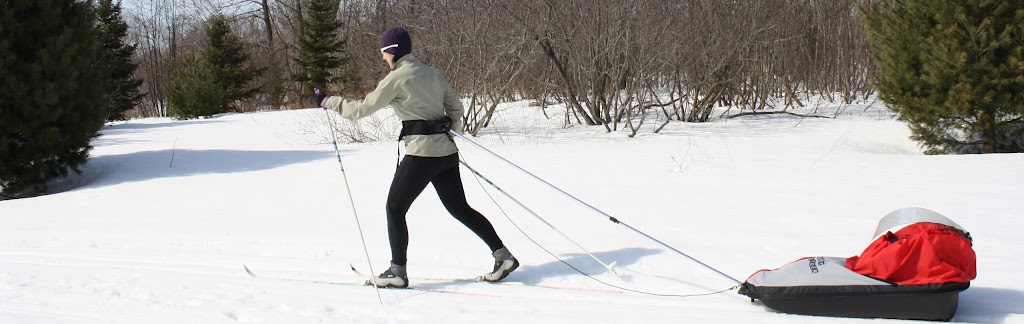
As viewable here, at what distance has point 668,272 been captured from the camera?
15.3 feet

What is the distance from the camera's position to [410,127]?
4293 mm

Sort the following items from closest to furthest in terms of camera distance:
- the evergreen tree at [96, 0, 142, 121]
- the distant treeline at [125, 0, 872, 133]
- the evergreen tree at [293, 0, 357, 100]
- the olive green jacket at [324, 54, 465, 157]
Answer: the olive green jacket at [324, 54, 465, 157] < the distant treeline at [125, 0, 872, 133] < the evergreen tree at [96, 0, 142, 121] < the evergreen tree at [293, 0, 357, 100]

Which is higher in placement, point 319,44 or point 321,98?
point 319,44

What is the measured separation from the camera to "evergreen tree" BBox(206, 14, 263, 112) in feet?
90.0

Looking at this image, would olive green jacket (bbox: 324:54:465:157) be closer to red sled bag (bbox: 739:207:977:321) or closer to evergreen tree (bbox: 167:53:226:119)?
red sled bag (bbox: 739:207:977:321)

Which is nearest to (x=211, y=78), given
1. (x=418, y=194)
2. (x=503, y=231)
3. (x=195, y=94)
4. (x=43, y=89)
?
(x=195, y=94)

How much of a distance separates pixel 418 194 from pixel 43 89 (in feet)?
27.5

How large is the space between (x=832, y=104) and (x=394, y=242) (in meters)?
17.1

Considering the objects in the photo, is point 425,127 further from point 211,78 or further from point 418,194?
point 211,78

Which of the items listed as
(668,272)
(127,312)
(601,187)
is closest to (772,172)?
(601,187)

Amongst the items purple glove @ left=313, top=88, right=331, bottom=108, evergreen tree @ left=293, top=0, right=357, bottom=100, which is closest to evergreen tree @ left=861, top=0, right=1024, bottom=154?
purple glove @ left=313, top=88, right=331, bottom=108

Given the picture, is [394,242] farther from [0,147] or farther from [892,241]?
[0,147]

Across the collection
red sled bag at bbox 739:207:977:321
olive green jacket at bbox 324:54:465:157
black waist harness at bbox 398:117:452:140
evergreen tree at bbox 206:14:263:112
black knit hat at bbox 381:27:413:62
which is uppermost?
evergreen tree at bbox 206:14:263:112

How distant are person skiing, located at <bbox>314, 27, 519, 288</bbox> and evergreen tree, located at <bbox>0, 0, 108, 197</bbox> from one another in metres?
7.69
